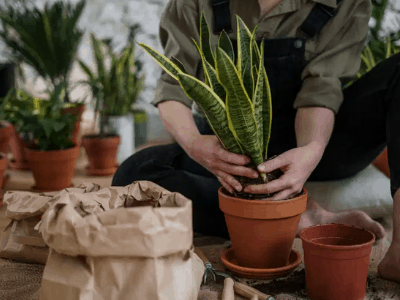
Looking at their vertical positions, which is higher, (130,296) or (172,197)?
(172,197)

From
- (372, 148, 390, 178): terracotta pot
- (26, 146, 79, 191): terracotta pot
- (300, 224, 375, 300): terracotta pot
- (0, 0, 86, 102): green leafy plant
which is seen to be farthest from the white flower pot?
(300, 224, 375, 300): terracotta pot

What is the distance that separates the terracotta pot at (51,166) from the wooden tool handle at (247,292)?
120 cm

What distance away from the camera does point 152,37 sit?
128 inches

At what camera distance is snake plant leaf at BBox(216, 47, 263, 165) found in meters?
0.91

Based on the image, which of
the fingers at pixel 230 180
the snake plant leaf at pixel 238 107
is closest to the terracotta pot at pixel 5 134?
the fingers at pixel 230 180

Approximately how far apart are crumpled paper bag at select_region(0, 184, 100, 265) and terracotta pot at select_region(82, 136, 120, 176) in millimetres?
1078

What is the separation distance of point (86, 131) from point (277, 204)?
7.68 feet

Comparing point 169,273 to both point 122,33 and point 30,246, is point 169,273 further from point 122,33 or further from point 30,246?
point 122,33

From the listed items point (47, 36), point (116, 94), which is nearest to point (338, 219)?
point (116, 94)

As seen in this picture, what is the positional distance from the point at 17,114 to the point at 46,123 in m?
0.18

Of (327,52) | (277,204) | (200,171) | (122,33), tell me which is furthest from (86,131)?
(277,204)

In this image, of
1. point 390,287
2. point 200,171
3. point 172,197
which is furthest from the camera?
point 200,171

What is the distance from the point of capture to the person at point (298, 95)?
126 centimetres

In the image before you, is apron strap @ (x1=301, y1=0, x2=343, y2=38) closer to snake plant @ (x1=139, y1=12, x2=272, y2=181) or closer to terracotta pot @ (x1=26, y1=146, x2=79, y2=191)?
snake plant @ (x1=139, y1=12, x2=272, y2=181)
